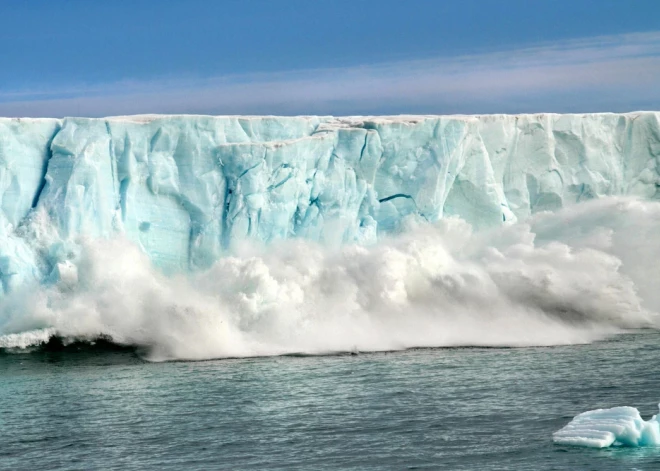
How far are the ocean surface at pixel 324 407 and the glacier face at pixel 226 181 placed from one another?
2.72 meters

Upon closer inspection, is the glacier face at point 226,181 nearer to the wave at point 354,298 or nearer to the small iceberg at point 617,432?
the wave at point 354,298

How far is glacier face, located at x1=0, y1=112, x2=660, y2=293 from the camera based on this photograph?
2147cm

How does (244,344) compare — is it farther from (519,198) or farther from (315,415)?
(519,198)

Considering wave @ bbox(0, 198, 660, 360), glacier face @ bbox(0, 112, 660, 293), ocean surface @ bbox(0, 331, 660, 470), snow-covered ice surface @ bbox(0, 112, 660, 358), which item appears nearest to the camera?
ocean surface @ bbox(0, 331, 660, 470)

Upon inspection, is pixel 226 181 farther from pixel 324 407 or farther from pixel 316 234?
pixel 324 407

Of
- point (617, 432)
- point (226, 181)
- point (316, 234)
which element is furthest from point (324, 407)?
point (226, 181)

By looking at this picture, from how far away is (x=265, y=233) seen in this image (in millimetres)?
22156

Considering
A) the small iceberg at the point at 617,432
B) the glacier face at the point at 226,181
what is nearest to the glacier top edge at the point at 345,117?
the glacier face at the point at 226,181

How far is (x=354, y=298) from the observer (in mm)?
21062

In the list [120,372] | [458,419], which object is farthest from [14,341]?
[458,419]

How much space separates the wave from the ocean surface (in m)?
0.64

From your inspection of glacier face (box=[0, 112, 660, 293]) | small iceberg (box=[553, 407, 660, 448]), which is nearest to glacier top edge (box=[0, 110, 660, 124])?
glacier face (box=[0, 112, 660, 293])

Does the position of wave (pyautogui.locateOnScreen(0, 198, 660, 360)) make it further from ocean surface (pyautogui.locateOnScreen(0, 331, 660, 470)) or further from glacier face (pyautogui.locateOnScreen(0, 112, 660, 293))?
ocean surface (pyautogui.locateOnScreen(0, 331, 660, 470))

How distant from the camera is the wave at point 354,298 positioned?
797 inches
